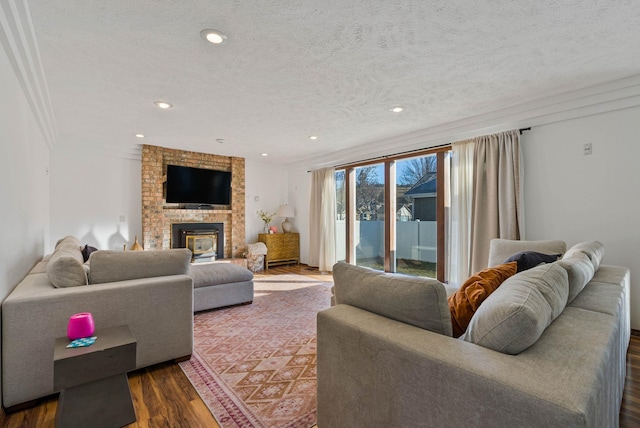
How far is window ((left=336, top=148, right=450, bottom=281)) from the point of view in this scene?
4.36m

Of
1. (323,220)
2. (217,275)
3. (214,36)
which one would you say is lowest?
(217,275)

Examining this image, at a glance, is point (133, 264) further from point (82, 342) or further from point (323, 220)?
point (323, 220)

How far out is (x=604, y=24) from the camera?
1.96 m

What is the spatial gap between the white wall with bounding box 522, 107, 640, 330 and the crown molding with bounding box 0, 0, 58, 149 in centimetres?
458

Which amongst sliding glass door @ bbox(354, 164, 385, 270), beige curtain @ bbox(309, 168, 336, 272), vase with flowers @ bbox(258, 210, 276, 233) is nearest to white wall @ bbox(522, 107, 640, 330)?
sliding glass door @ bbox(354, 164, 385, 270)

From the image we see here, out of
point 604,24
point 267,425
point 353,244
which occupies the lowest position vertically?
point 267,425

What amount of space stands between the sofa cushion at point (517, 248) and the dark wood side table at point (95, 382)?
3307 mm

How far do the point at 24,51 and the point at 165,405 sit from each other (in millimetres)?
2606

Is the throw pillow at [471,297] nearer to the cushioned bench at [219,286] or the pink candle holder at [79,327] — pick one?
the pink candle holder at [79,327]

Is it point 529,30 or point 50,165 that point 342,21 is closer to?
point 529,30

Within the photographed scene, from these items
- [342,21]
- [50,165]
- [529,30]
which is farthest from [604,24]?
[50,165]

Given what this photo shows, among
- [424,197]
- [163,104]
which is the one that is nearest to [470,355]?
[163,104]

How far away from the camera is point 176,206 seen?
5699 millimetres

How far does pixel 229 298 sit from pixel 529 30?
3765 millimetres
